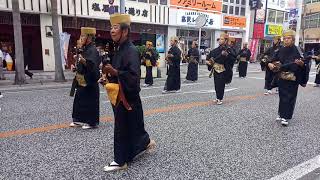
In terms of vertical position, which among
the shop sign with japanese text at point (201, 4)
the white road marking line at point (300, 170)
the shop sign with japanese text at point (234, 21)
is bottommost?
the white road marking line at point (300, 170)

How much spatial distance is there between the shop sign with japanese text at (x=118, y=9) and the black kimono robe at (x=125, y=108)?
1437cm

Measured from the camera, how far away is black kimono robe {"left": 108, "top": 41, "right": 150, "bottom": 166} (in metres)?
3.62

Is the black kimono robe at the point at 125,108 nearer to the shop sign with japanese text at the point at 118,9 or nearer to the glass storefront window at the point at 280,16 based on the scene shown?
the shop sign with japanese text at the point at 118,9

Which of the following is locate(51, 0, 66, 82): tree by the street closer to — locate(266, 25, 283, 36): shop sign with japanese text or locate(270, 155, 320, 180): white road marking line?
locate(270, 155, 320, 180): white road marking line

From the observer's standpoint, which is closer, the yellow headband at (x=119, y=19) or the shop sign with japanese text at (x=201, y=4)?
the yellow headband at (x=119, y=19)

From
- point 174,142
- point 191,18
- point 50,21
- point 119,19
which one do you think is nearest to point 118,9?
point 50,21

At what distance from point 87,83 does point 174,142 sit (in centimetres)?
196

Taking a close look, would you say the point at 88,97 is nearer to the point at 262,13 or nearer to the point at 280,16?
the point at 262,13

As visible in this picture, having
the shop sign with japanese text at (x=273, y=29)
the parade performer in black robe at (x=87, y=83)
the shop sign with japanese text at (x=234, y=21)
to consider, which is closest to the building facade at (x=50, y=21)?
the shop sign with japanese text at (x=234, y=21)

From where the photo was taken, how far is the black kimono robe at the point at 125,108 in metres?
3.62

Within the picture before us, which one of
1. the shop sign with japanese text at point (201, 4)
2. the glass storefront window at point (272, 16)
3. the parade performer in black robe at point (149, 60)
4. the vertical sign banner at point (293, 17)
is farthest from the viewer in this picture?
the vertical sign banner at point (293, 17)

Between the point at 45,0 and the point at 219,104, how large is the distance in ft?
40.2

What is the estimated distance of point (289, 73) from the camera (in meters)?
6.07

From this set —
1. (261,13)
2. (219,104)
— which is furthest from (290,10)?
(219,104)
